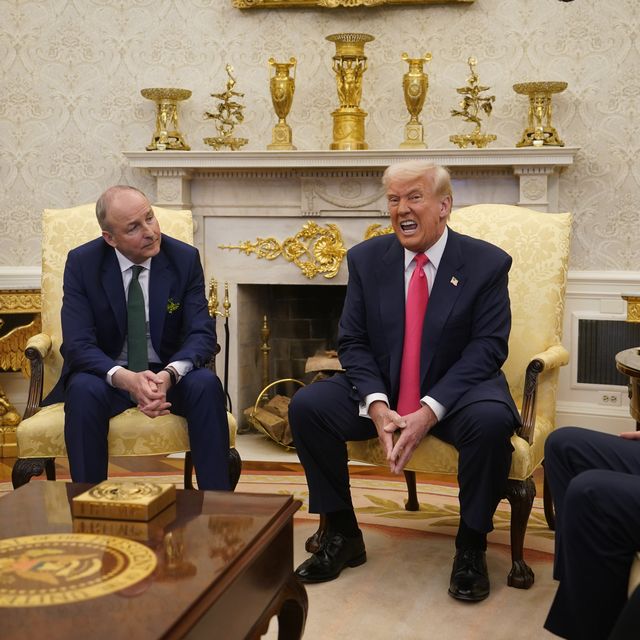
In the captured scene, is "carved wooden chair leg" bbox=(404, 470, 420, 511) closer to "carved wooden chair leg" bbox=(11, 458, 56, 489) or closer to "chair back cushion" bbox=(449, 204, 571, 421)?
"chair back cushion" bbox=(449, 204, 571, 421)

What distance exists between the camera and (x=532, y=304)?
333 centimetres

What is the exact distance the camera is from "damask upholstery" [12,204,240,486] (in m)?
3.04

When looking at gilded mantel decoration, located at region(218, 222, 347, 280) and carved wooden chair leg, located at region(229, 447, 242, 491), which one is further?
gilded mantel decoration, located at region(218, 222, 347, 280)

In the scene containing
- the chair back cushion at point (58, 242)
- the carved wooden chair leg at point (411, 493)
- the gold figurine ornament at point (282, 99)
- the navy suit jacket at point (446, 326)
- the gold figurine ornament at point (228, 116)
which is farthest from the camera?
the gold figurine ornament at point (228, 116)

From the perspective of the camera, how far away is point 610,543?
195 centimetres

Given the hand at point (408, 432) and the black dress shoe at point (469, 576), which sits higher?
the hand at point (408, 432)

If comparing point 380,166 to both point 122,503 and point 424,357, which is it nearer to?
point 424,357

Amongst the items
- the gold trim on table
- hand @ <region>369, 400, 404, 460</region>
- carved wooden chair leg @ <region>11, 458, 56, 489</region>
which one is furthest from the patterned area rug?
carved wooden chair leg @ <region>11, 458, 56, 489</region>

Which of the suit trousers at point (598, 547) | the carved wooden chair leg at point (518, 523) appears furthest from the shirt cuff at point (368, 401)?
the suit trousers at point (598, 547)

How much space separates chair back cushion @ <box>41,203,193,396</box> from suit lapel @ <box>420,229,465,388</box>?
1.08 m

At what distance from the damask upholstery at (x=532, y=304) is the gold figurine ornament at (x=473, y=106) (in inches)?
48.0

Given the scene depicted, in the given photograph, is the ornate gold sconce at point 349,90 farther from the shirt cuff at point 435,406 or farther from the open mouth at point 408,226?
the shirt cuff at point 435,406

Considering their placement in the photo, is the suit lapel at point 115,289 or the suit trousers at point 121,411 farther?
the suit lapel at point 115,289

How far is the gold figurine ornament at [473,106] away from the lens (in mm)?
4578
